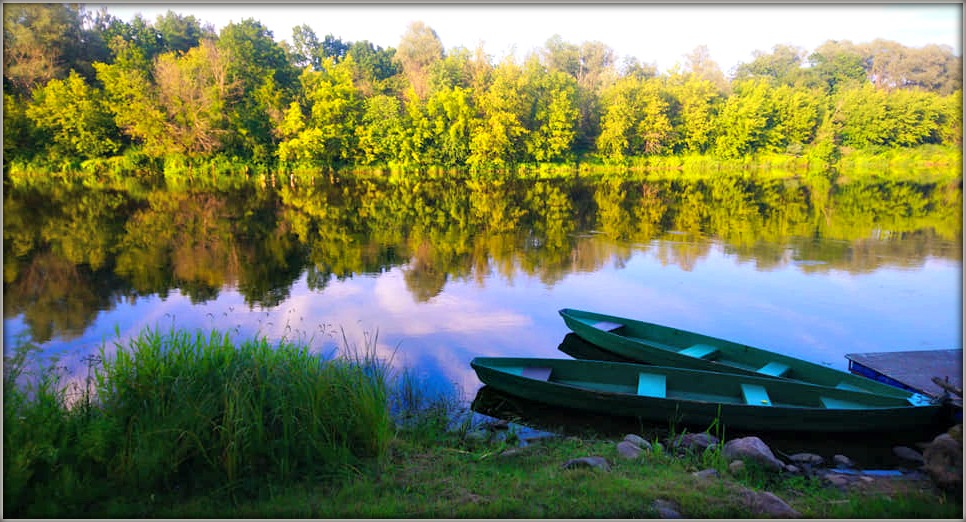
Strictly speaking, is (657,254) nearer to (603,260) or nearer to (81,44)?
(603,260)

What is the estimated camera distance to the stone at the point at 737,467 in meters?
5.72

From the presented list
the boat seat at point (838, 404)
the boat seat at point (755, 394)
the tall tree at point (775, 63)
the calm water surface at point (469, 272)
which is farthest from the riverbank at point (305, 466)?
the tall tree at point (775, 63)

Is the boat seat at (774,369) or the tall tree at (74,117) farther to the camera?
the tall tree at (74,117)

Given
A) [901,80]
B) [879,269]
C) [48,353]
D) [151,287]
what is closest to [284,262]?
[151,287]

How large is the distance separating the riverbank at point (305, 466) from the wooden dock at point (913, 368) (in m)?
1.86

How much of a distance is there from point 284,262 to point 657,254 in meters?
10.0

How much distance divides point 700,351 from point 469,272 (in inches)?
299

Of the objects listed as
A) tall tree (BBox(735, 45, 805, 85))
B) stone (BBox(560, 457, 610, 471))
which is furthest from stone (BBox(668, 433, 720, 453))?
tall tree (BBox(735, 45, 805, 85))

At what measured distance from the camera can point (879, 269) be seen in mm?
16172

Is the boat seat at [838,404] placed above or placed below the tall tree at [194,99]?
below

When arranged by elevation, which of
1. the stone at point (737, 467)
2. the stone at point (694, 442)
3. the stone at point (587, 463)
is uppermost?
the stone at point (587, 463)

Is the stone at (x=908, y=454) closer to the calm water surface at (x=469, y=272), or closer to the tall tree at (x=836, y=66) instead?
the calm water surface at (x=469, y=272)

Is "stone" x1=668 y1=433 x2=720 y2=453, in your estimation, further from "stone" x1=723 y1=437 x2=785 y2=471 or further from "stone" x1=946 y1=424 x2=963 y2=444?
"stone" x1=946 y1=424 x2=963 y2=444

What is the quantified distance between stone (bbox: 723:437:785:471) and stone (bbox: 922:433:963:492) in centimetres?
117
